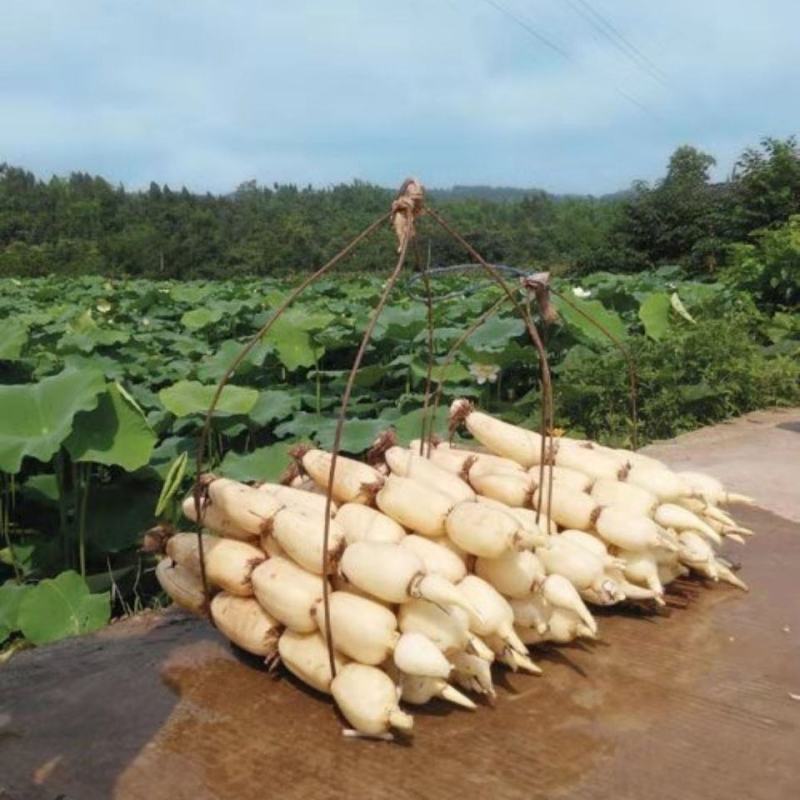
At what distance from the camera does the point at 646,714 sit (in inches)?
92.1

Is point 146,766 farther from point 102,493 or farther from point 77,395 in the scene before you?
point 102,493

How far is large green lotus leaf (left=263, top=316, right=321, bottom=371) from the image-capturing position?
6.92 metres

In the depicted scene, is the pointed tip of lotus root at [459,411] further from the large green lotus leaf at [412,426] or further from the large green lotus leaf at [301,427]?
the large green lotus leaf at [301,427]

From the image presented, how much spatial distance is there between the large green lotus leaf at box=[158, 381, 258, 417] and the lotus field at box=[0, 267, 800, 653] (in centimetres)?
1

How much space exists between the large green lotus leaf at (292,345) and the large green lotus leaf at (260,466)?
2382mm

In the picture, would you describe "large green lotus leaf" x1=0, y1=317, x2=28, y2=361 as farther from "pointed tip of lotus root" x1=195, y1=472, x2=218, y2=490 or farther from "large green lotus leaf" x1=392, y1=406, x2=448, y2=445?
"pointed tip of lotus root" x1=195, y1=472, x2=218, y2=490

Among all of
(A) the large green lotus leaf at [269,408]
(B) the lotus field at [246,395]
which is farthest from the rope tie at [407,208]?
(A) the large green lotus leaf at [269,408]

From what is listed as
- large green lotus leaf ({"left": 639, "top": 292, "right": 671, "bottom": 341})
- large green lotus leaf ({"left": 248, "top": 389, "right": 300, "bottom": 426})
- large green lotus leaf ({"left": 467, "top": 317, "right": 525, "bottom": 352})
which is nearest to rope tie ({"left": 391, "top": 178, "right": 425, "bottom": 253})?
large green lotus leaf ({"left": 248, "top": 389, "right": 300, "bottom": 426})

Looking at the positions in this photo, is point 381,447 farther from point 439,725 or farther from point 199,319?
point 199,319

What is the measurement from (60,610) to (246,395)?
152 centimetres

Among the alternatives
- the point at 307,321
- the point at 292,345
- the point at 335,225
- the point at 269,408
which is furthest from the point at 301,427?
the point at 335,225

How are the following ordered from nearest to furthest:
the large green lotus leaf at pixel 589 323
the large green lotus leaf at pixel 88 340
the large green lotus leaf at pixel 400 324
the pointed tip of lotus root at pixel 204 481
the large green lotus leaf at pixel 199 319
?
the pointed tip of lotus root at pixel 204 481, the large green lotus leaf at pixel 88 340, the large green lotus leaf at pixel 400 324, the large green lotus leaf at pixel 589 323, the large green lotus leaf at pixel 199 319

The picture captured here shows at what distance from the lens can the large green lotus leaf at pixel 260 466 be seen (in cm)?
441

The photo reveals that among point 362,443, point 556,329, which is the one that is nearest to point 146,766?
point 362,443
